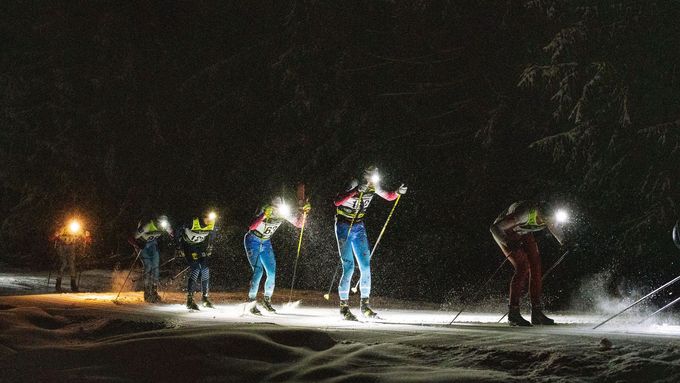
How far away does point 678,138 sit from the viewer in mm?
16297

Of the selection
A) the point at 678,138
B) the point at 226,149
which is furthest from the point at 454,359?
the point at 226,149

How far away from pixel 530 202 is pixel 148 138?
23.9m

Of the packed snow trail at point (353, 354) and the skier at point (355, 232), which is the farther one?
the skier at point (355, 232)

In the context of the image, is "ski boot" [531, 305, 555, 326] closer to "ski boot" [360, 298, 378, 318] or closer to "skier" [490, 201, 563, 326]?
"skier" [490, 201, 563, 326]

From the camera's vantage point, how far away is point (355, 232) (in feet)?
37.9

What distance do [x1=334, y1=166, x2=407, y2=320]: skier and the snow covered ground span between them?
3.49ft

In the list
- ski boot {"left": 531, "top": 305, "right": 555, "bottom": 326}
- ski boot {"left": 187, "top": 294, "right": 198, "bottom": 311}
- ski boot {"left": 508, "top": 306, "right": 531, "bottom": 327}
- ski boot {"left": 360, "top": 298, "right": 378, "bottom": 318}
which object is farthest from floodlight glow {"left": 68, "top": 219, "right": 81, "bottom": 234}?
ski boot {"left": 531, "top": 305, "right": 555, "bottom": 326}

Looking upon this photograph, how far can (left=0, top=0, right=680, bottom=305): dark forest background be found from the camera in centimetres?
1717

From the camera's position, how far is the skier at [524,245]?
34.6 ft

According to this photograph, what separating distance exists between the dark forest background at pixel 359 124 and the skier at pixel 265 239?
739cm

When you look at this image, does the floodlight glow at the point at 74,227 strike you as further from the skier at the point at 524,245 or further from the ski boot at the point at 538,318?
the ski boot at the point at 538,318

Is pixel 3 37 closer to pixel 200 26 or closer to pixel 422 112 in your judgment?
pixel 200 26

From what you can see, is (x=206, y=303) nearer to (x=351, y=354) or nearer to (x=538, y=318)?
(x=538, y=318)

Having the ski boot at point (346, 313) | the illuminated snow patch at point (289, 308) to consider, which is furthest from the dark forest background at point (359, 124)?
the ski boot at point (346, 313)
